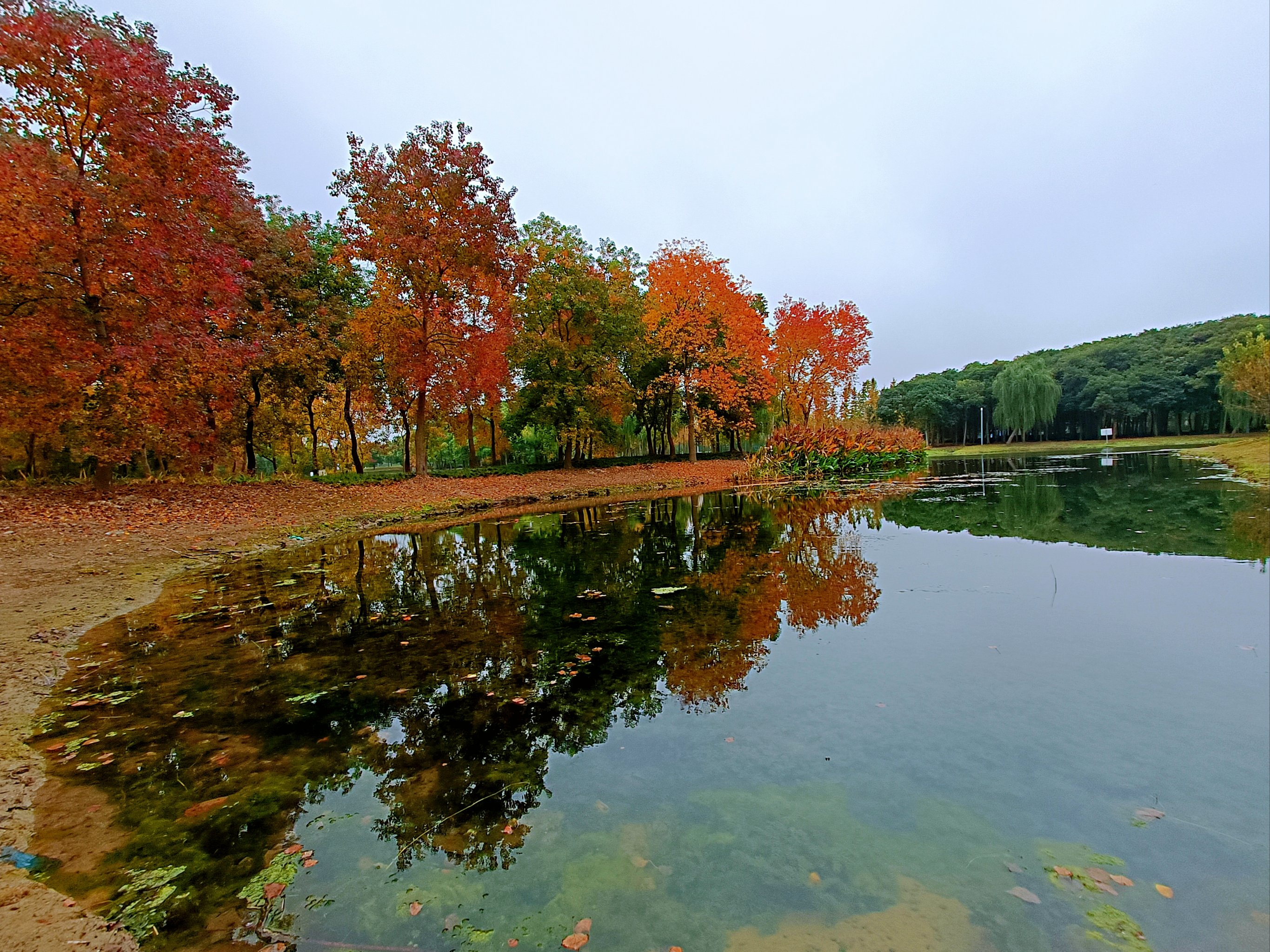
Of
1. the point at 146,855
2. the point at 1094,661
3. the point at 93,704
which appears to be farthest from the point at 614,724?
the point at 93,704

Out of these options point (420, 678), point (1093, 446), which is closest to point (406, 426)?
point (420, 678)

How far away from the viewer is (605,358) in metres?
25.5

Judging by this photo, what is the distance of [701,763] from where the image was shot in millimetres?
3041

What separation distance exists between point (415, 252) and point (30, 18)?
868cm

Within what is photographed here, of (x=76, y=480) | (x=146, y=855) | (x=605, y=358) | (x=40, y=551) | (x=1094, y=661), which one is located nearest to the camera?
(x=146, y=855)

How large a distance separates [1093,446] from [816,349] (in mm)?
34432

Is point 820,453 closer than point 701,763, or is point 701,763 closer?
point 701,763

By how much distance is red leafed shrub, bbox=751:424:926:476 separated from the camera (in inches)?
993

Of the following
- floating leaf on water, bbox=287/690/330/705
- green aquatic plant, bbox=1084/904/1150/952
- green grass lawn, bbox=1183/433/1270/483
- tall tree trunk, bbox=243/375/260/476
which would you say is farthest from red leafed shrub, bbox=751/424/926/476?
green aquatic plant, bbox=1084/904/1150/952

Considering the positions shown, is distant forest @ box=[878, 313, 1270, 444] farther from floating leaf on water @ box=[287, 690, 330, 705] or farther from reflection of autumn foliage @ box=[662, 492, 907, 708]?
floating leaf on water @ box=[287, 690, 330, 705]

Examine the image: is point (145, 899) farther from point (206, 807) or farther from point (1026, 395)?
point (1026, 395)

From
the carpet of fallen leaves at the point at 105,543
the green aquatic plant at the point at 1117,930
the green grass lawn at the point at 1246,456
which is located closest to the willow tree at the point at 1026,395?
the green grass lawn at the point at 1246,456

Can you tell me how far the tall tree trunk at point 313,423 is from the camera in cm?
2227

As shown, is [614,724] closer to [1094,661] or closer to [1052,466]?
[1094,661]
